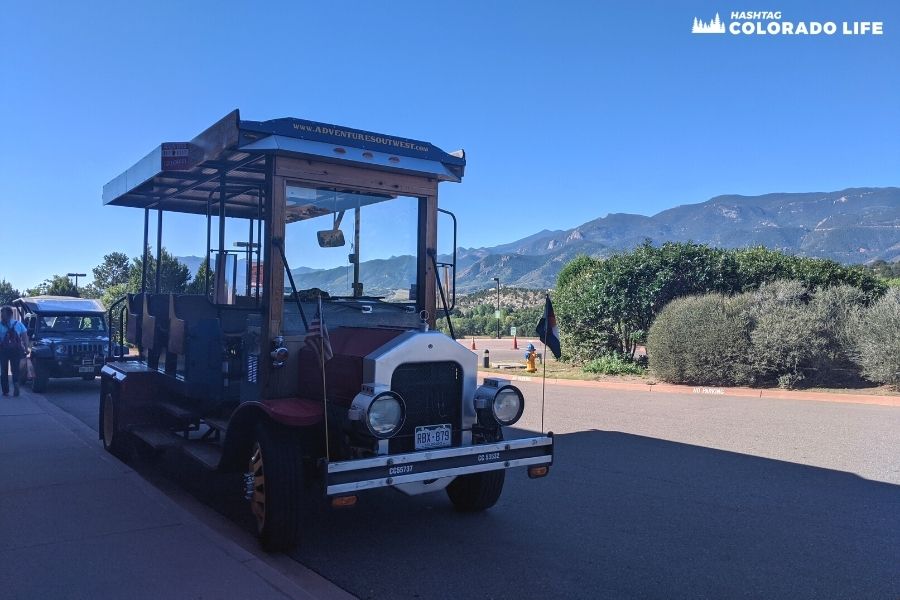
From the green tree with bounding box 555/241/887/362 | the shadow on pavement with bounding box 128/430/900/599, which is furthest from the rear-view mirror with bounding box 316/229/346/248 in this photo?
the green tree with bounding box 555/241/887/362

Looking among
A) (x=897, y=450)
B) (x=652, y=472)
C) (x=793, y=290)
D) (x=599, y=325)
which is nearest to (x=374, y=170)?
(x=652, y=472)

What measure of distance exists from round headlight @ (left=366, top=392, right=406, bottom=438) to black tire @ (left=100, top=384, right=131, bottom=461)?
439cm

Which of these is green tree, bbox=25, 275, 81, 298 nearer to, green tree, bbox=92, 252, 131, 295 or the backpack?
green tree, bbox=92, 252, 131, 295

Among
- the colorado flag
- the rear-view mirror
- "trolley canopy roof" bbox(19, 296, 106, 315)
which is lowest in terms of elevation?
the colorado flag

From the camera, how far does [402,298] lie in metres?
5.98

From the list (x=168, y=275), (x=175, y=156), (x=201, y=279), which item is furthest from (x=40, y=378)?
(x=175, y=156)

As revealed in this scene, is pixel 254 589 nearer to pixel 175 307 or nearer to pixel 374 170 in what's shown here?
pixel 374 170

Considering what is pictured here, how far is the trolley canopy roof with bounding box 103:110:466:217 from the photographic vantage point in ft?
16.3

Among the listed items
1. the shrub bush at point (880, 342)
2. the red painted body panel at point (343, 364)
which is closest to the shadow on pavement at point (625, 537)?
the red painted body panel at point (343, 364)

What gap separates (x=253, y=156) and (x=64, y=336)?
40.6 ft

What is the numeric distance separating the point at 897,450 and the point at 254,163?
792 cm

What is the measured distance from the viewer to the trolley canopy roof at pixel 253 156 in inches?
196

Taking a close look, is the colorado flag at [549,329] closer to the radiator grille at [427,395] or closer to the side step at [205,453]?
the radiator grille at [427,395]

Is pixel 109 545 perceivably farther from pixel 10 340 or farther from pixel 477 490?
pixel 10 340
